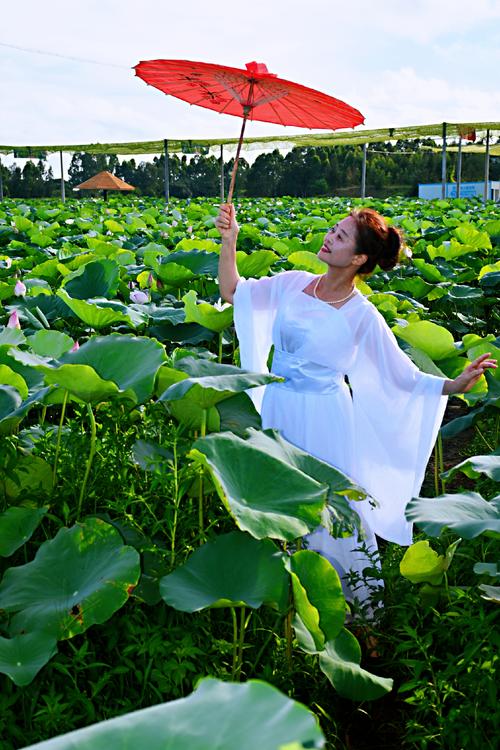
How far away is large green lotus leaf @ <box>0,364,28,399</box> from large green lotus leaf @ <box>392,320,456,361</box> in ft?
4.28

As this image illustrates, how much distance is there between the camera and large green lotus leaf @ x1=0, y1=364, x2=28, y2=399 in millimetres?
2166

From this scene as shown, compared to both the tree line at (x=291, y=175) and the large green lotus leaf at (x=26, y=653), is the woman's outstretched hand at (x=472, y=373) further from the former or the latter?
the tree line at (x=291, y=175)

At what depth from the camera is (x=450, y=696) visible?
1891mm

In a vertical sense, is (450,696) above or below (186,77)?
below

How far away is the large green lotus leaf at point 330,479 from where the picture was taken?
203 cm

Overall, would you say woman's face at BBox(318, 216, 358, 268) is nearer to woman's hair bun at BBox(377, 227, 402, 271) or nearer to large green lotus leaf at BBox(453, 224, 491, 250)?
woman's hair bun at BBox(377, 227, 402, 271)

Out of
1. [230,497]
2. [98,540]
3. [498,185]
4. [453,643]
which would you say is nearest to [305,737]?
[230,497]

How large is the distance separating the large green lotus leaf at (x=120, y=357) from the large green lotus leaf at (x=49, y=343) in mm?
427

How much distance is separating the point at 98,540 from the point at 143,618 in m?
0.21

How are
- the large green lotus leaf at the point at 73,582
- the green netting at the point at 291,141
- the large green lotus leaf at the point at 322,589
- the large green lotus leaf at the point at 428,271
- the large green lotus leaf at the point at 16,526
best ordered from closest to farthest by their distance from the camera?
the large green lotus leaf at the point at 73,582 < the large green lotus leaf at the point at 322,589 < the large green lotus leaf at the point at 16,526 < the large green lotus leaf at the point at 428,271 < the green netting at the point at 291,141

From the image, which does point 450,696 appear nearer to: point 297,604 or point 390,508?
point 297,604

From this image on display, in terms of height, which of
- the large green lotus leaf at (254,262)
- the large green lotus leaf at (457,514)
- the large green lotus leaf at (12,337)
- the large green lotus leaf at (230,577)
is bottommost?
the large green lotus leaf at (230,577)

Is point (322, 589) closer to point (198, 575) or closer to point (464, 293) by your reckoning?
point (198, 575)

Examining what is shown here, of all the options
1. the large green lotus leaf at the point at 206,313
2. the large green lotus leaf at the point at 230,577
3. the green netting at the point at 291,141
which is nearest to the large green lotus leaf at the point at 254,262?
the large green lotus leaf at the point at 206,313
